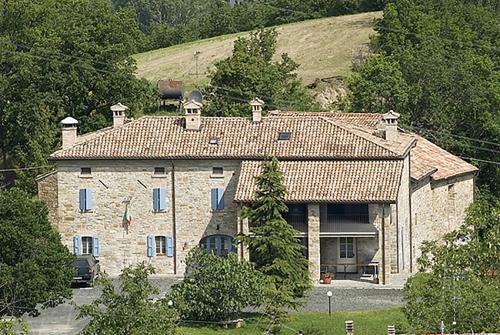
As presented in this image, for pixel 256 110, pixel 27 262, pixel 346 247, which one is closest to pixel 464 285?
pixel 27 262

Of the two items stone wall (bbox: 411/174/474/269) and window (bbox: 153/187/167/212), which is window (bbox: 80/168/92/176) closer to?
window (bbox: 153/187/167/212)

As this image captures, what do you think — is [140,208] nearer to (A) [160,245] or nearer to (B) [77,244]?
(A) [160,245]

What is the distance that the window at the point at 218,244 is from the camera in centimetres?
7250

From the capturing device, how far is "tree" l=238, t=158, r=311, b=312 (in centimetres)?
6419

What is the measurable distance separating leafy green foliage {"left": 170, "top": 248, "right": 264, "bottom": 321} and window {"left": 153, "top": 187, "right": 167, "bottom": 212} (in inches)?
375

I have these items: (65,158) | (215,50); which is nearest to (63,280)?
(65,158)

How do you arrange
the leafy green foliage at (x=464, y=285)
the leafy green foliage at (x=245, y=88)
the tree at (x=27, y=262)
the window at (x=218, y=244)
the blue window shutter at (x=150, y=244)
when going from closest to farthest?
the leafy green foliage at (x=464, y=285), the tree at (x=27, y=262), the window at (x=218, y=244), the blue window shutter at (x=150, y=244), the leafy green foliage at (x=245, y=88)

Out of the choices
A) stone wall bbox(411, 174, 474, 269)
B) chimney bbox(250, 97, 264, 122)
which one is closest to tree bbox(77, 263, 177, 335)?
chimney bbox(250, 97, 264, 122)

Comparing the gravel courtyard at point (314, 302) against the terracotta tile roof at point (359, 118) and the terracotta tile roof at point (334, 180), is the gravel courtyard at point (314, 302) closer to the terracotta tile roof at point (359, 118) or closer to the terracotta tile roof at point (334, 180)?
the terracotta tile roof at point (334, 180)

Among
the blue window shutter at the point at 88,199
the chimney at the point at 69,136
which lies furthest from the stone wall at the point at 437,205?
the chimney at the point at 69,136

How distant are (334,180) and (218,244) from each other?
5.89 metres

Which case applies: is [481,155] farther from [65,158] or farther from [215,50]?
[215,50]

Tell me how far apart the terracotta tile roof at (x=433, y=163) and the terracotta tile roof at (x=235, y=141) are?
7.61 feet

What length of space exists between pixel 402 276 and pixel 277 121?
29.5ft
